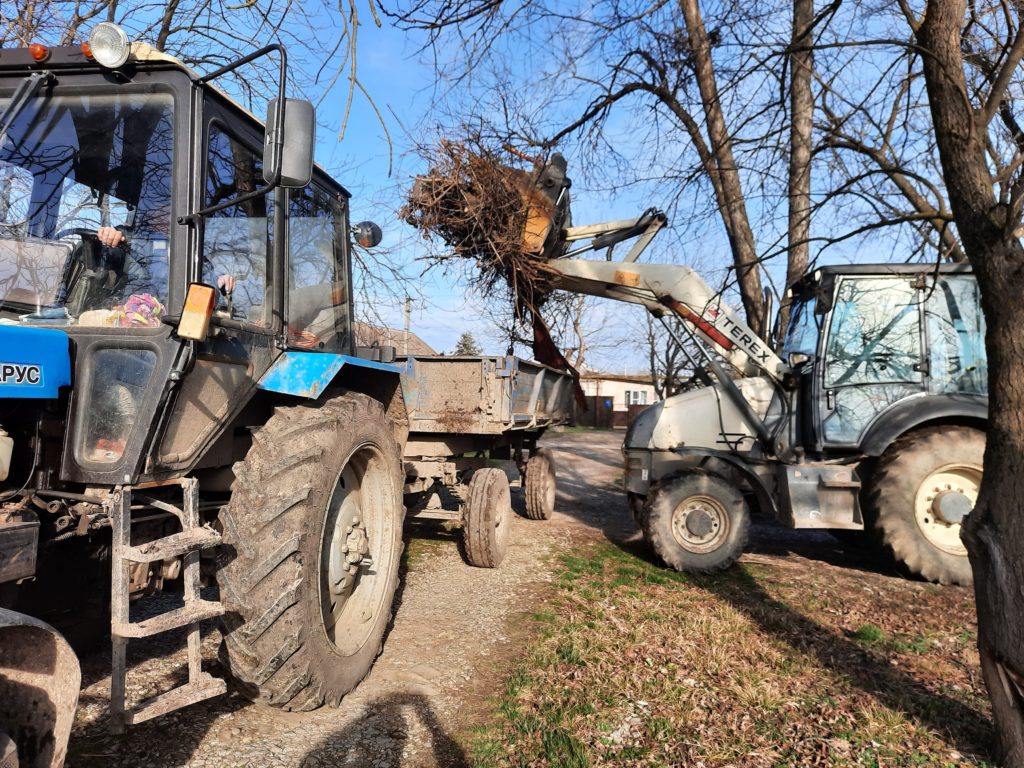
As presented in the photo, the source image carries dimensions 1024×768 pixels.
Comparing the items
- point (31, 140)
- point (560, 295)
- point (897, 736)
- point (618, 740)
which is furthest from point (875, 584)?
point (31, 140)

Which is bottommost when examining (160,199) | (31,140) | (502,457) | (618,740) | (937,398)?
(618,740)

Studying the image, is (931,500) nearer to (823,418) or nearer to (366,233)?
(823,418)

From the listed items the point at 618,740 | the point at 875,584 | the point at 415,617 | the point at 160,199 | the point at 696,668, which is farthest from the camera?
the point at 875,584

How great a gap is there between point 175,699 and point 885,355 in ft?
19.3

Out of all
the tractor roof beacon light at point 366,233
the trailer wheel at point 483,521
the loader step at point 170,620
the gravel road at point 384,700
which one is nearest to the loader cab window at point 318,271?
the tractor roof beacon light at point 366,233

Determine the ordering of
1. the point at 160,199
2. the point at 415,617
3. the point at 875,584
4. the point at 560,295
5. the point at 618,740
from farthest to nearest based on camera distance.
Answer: the point at 560,295
the point at 875,584
the point at 415,617
the point at 618,740
the point at 160,199

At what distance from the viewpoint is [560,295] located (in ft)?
24.2

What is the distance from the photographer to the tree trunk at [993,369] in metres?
2.73

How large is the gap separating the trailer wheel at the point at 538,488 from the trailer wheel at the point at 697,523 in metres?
2.41

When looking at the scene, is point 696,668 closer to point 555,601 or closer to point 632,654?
point 632,654

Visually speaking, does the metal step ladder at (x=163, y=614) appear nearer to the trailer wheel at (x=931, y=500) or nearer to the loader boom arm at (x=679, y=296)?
the loader boom arm at (x=679, y=296)

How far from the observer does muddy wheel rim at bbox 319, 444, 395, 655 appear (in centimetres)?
330

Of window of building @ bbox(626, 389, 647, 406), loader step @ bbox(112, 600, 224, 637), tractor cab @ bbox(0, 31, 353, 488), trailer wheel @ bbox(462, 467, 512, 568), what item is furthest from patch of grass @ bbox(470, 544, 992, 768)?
window of building @ bbox(626, 389, 647, 406)

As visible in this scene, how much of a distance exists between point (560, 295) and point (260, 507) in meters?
5.15
